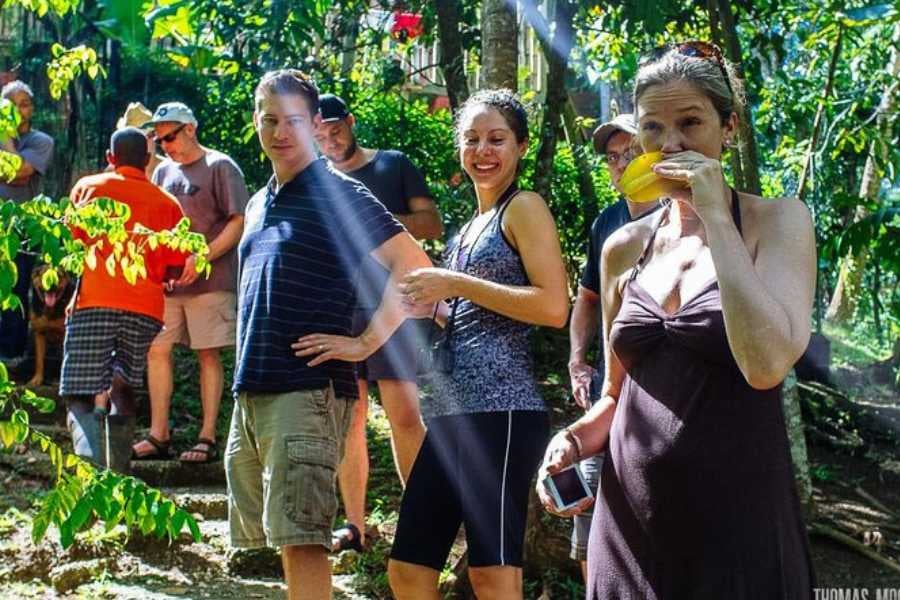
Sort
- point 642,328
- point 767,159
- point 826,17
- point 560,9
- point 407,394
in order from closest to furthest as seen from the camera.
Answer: point 642,328, point 407,394, point 560,9, point 826,17, point 767,159

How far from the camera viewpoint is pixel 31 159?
9039 millimetres

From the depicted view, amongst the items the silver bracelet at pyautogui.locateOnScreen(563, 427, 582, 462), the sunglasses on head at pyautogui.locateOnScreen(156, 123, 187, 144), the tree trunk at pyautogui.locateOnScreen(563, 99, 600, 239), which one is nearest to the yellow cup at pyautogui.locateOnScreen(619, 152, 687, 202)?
the silver bracelet at pyautogui.locateOnScreen(563, 427, 582, 462)

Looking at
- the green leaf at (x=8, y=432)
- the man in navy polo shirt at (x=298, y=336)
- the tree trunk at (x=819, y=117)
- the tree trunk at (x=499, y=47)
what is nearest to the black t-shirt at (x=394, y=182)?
the tree trunk at (x=499, y=47)

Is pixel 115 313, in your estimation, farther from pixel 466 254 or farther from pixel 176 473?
pixel 466 254

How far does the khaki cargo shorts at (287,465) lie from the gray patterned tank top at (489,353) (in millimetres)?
393

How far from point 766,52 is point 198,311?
15.1ft

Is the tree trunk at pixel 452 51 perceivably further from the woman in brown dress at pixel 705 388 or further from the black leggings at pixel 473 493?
the woman in brown dress at pixel 705 388

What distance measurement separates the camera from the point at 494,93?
4648 mm

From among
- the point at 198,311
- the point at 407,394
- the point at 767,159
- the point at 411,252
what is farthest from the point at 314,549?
the point at 767,159

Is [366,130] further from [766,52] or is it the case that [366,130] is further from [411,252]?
[411,252]

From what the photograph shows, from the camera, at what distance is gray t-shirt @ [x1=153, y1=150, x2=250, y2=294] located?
7.60 m

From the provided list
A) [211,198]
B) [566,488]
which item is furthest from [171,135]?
[566,488]

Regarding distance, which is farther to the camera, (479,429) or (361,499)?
(361,499)

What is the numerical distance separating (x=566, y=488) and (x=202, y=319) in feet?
15.9
